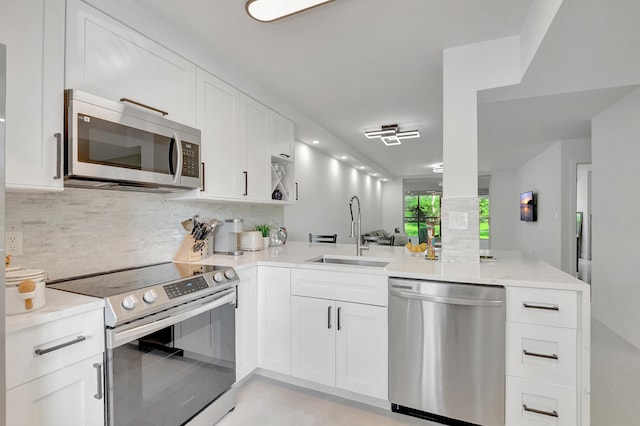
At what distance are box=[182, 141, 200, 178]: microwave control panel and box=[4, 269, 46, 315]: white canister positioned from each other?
995mm

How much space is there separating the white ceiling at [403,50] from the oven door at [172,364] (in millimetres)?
1791

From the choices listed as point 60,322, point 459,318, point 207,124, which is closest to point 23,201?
point 60,322

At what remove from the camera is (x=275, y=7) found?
1712mm

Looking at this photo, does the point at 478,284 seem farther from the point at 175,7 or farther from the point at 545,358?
the point at 175,7

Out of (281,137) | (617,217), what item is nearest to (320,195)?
(281,137)

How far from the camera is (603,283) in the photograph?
3.52 m

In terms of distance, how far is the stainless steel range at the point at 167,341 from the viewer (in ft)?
4.42

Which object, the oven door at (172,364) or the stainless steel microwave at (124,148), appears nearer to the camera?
the oven door at (172,364)

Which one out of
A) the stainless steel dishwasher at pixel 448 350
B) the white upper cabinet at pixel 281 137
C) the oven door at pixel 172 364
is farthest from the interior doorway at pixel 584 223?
the oven door at pixel 172 364

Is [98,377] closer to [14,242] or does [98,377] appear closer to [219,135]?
[14,242]

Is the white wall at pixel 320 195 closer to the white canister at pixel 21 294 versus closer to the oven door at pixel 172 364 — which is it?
the oven door at pixel 172 364

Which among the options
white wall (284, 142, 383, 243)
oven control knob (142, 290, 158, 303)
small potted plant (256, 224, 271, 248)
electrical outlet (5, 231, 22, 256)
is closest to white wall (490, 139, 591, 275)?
white wall (284, 142, 383, 243)

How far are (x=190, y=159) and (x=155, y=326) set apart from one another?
1098mm

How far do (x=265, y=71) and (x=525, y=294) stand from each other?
2530 millimetres
